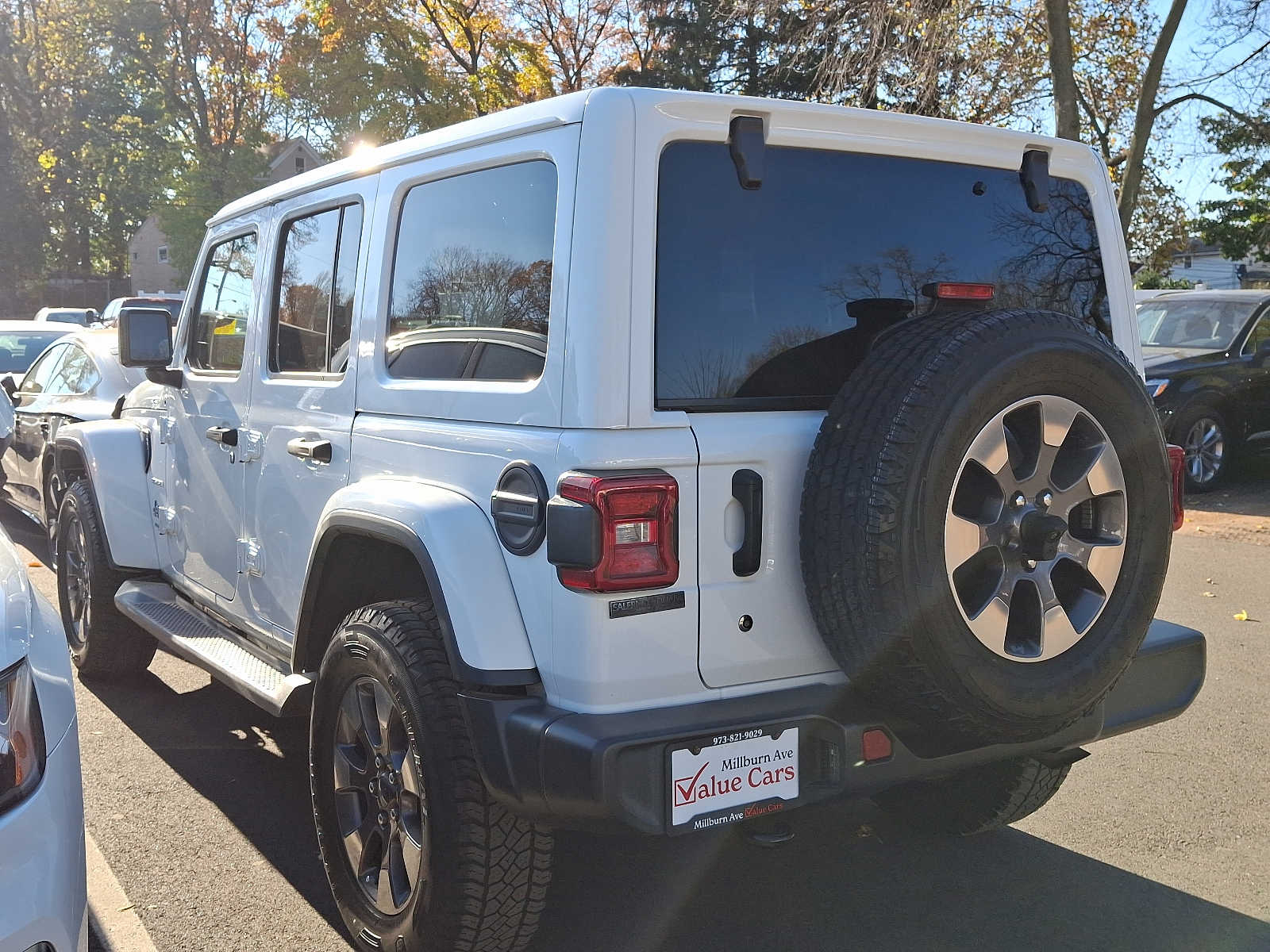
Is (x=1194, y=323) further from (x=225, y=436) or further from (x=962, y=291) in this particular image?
(x=225, y=436)

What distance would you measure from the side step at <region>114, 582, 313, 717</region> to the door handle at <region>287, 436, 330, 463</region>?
25.0 inches

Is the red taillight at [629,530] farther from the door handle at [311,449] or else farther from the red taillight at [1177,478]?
the red taillight at [1177,478]

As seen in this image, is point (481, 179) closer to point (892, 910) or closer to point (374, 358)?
point (374, 358)

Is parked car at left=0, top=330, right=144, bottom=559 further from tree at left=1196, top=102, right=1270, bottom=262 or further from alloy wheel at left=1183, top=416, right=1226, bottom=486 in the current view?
tree at left=1196, top=102, right=1270, bottom=262

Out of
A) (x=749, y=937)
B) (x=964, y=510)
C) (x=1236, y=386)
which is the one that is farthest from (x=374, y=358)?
(x=1236, y=386)

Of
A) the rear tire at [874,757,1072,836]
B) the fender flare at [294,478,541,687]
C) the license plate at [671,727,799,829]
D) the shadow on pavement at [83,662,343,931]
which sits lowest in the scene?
the shadow on pavement at [83,662,343,931]

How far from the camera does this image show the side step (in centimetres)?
352

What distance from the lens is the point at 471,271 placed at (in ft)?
10.1

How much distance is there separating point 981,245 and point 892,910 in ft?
6.12

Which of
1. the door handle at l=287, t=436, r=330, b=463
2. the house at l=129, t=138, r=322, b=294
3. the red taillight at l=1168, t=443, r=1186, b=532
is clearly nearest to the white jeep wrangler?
the door handle at l=287, t=436, r=330, b=463

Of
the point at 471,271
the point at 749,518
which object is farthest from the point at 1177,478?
the point at 471,271

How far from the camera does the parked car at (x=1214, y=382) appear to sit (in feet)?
35.0

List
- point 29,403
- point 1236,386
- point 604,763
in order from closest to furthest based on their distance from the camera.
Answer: point 604,763 → point 29,403 → point 1236,386

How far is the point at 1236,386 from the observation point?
1092cm
